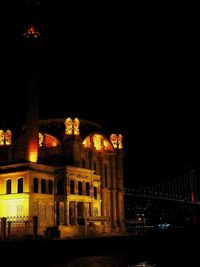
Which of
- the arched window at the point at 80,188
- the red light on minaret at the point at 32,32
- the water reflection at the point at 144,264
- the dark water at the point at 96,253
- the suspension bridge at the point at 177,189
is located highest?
the red light on minaret at the point at 32,32

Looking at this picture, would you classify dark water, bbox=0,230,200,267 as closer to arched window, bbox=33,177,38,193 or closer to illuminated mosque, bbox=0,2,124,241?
illuminated mosque, bbox=0,2,124,241

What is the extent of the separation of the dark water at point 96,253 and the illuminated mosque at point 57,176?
16.4 feet

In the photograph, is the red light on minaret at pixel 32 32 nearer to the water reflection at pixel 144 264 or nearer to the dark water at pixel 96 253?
the dark water at pixel 96 253

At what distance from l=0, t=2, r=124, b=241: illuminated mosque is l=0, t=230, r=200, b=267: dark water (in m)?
5.01

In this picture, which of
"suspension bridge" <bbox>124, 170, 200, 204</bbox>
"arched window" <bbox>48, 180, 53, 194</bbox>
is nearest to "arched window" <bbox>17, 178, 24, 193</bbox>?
"arched window" <bbox>48, 180, 53, 194</bbox>

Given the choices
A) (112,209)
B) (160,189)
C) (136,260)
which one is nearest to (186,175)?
(160,189)

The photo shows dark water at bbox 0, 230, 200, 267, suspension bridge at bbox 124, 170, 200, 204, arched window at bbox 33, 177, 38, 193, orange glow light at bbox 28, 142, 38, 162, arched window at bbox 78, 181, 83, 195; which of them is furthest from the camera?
suspension bridge at bbox 124, 170, 200, 204

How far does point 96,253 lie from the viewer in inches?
1358

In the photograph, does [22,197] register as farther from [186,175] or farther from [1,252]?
[186,175]

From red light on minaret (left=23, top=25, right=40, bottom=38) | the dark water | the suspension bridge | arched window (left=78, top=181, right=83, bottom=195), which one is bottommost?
the dark water

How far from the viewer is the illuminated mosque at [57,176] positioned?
43125 millimetres

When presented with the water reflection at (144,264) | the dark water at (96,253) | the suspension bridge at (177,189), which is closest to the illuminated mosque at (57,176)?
the dark water at (96,253)

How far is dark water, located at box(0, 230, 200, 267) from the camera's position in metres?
27.8

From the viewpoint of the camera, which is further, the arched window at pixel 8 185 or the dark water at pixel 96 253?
the arched window at pixel 8 185
